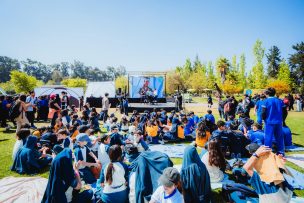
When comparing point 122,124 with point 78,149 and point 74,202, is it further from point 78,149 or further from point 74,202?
point 74,202

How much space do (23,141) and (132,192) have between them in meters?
4.17

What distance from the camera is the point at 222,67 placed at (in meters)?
63.4

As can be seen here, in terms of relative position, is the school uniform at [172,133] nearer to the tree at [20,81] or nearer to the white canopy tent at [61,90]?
the white canopy tent at [61,90]

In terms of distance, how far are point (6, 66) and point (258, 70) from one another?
105 m

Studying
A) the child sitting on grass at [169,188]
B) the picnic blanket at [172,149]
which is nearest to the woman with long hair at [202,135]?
the picnic blanket at [172,149]

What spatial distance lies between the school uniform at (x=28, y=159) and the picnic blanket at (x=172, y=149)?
13.7ft

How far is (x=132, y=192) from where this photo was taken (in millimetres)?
4109

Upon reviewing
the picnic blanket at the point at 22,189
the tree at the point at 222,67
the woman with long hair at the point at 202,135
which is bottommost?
the picnic blanket at the point at 22,189

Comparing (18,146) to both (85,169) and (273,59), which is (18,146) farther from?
(273,59)

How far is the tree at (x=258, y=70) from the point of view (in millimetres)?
54375

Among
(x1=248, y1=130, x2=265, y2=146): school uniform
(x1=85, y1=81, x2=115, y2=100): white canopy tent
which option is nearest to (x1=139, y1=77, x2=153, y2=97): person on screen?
(x1=85, y1=81, x2=115, y2=100): white canopy tent

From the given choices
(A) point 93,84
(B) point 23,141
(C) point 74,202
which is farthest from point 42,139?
(A) point 93,84

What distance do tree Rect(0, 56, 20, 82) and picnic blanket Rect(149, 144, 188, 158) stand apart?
353ft

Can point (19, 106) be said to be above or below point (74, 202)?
above
